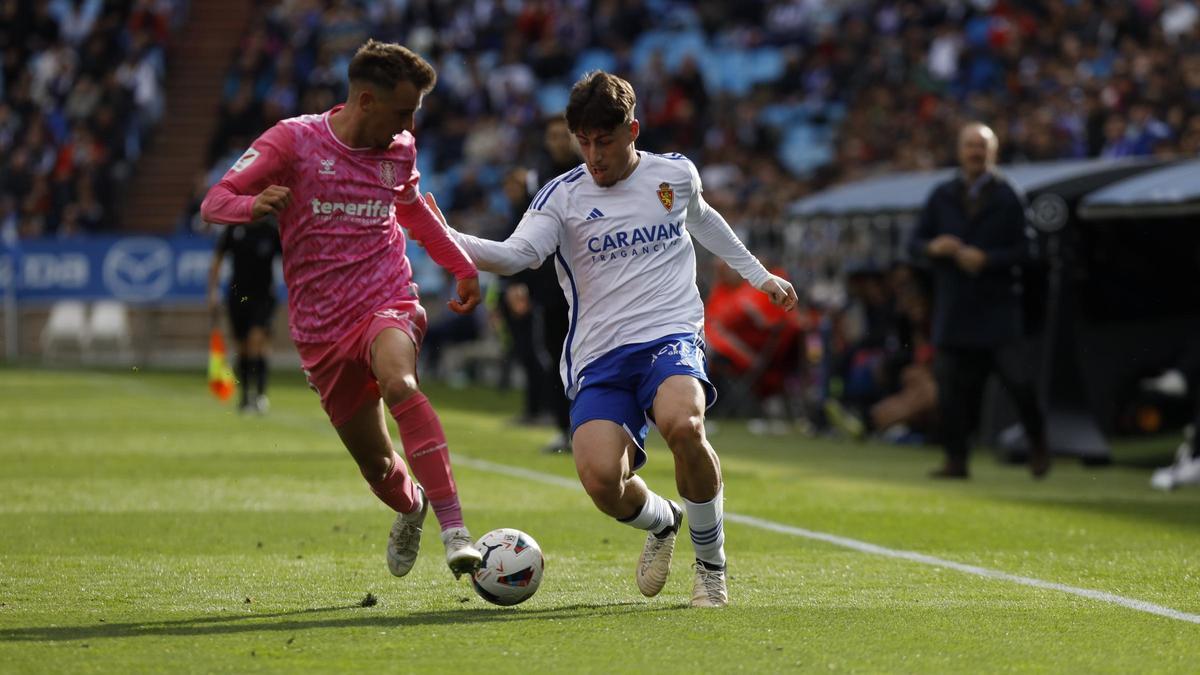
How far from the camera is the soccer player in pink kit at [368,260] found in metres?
7.46

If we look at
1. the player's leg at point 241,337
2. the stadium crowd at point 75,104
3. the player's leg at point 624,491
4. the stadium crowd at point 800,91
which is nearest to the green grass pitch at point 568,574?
the player's leg at point 624,491

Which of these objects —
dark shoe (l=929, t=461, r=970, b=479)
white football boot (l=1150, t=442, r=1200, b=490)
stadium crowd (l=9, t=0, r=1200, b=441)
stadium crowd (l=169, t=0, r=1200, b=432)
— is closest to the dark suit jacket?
dark shoe (l=929, t=461, r=970, b=479)

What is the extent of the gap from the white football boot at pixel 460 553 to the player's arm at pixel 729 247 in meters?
1.51

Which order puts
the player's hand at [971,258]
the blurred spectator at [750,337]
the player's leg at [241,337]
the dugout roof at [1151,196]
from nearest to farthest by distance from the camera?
the player's hand at [971,258] → the dugout roof at [1151,196] → the blurred spectator at [750,337] → the player's leg at [241,337]

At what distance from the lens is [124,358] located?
3284 cm

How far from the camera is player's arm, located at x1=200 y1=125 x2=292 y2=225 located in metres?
→ 7.12

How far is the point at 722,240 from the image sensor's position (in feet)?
25.8

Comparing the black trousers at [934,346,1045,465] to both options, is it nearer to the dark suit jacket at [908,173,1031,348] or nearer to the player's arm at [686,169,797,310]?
the dark suit jacket at [908,173,1031,348]

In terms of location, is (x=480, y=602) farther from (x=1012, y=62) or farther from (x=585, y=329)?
(x=1012, y=62)

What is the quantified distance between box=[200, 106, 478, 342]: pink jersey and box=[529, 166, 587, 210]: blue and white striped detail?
36 centimetres

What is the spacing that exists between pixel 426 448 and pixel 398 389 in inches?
9.6

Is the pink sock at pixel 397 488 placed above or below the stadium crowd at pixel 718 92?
below

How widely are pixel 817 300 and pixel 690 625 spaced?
13976 mm

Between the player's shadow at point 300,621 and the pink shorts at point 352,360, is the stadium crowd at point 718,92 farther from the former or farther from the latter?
the player's shadow at point 300,621
